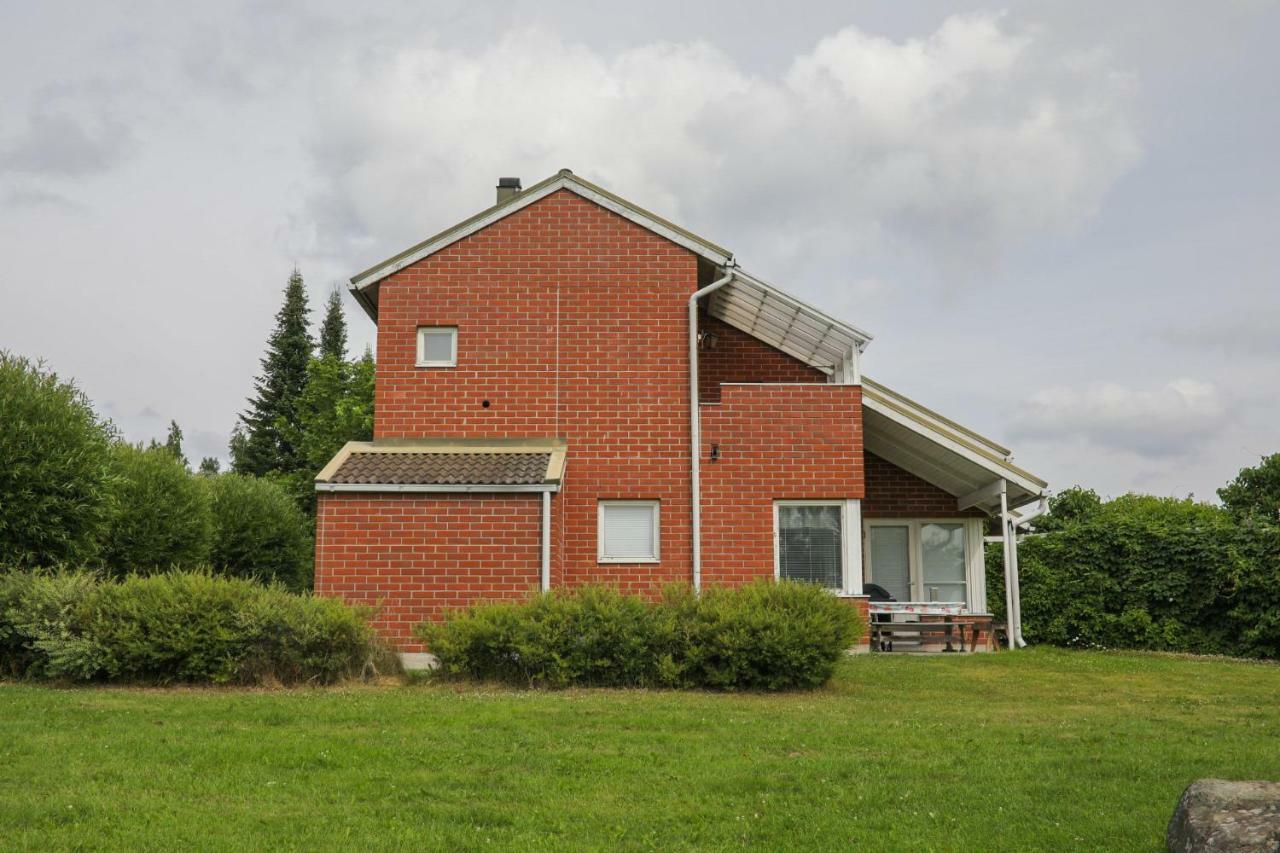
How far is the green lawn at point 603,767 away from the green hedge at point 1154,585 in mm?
7039

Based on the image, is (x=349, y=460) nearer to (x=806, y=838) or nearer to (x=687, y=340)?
(x=687, y=340)

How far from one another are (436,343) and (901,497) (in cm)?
915

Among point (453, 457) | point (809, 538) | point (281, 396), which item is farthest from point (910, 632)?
point (281, 396)

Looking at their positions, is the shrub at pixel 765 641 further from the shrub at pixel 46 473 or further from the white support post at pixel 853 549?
the shrub at pixel 46 473

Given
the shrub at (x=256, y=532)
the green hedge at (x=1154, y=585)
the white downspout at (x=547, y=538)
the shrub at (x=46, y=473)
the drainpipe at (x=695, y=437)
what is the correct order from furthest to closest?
the shrub at (x=256, y=532), the green hedge at (x=1154, y=585), the drainpipe at (x=695, y=437), the shrub at (x=46, y=473), the white downspout at (x=547, y=538)

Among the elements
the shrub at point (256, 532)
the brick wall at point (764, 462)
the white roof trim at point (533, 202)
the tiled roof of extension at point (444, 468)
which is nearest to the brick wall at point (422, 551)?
the tiled roof of extension at point (444, 468)

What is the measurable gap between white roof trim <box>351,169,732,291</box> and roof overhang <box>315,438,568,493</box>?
285 centimetres

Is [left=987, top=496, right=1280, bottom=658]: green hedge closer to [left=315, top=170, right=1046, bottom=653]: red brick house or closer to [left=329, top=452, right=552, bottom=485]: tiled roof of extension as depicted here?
[left=315, top=170, right=1046, bottom=653]: red brick house

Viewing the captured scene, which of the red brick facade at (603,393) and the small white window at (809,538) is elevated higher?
the red brick facade at (603,393)

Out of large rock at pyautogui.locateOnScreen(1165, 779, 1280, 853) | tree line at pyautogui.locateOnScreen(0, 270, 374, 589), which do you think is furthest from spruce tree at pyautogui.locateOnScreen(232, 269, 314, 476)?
large rock at pyautogui.locateOnScreen(1165, 779, 1280, 853)

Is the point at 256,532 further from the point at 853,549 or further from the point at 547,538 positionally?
the point at 853,549

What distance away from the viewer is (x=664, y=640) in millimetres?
13898

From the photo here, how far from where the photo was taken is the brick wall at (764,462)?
19109 mm

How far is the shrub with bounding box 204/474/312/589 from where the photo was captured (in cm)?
3209
